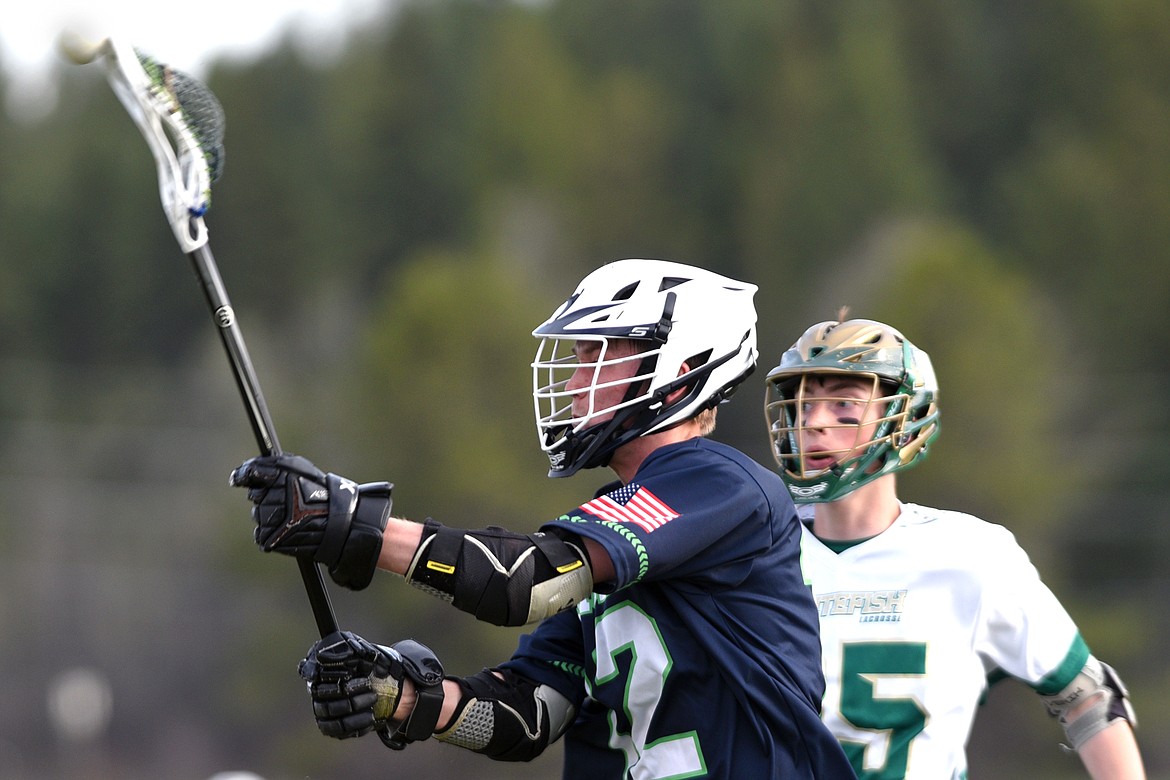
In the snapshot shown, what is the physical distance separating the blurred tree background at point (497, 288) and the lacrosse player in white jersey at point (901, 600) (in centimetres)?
2365

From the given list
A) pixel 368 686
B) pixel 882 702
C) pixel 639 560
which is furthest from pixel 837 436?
pixel 368 686

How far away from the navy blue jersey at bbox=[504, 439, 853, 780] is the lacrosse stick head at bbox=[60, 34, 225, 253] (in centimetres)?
106

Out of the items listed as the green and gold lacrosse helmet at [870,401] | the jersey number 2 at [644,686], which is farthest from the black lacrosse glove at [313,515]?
the green and gold lacrosse helmet at [870,401]

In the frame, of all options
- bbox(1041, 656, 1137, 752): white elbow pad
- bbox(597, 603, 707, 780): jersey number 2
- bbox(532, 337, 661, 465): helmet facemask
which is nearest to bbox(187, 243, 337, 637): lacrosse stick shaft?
bbox(532, 337, 661, 465): helmet facemask

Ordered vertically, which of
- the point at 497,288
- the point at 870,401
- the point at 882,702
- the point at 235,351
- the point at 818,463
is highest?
the point at 235,351

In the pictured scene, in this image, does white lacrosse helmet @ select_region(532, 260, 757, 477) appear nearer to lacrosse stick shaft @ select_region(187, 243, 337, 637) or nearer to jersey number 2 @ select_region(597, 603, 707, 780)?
jersey number 2 @ select_region(597, 603, 707, 780)

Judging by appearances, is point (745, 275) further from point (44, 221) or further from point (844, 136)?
point (44, 221)

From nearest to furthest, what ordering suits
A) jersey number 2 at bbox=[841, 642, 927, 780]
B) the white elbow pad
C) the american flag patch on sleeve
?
the american flag patch on sleeve → jersey number 2 at bbox=[841, 642, 927, 780] → the white elbow pad

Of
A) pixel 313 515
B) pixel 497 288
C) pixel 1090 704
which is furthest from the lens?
pixel 497 288

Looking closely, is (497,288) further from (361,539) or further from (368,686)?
(361,539)

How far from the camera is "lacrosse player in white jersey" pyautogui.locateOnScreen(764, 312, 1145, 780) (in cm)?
460

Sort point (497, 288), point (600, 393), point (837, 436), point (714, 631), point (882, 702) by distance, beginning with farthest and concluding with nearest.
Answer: point (497, 288) → point (837, 436) → point (882, 702) → point (600, 393) → point (714, 631)

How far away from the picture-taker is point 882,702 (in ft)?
15.1

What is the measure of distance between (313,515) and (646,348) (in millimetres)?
915
